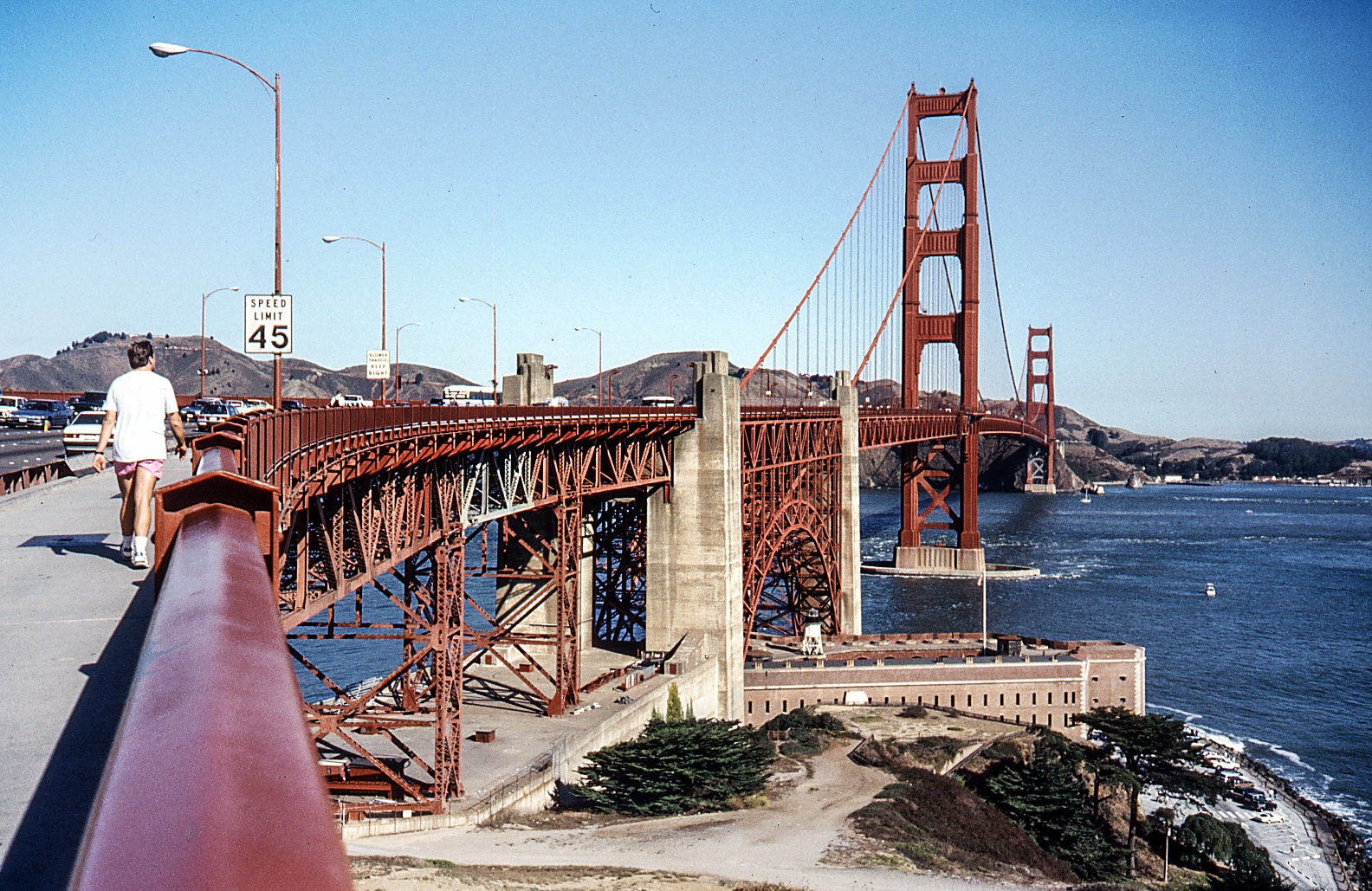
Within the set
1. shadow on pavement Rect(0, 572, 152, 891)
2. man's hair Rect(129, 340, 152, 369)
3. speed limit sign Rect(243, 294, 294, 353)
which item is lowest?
shadow on pavement Rect(0, 572, 152, 891)

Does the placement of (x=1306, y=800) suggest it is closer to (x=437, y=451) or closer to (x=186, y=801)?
(x=437, y=451)

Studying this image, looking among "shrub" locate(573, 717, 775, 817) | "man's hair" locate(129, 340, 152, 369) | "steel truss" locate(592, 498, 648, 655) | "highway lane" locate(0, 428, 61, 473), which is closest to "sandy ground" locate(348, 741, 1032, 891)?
"shrub" locate(573, 717, 775, 817)

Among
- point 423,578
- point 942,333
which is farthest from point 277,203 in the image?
point 942,333

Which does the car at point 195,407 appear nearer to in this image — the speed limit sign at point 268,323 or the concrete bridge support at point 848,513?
the speed limit sign at point 268,323

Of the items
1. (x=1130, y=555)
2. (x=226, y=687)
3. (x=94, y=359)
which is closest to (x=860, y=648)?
(x=226, y=687)

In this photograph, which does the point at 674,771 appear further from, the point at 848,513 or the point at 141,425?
the point at 848,513

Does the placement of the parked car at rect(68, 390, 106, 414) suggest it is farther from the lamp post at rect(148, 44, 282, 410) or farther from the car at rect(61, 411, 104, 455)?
the lamp post at rect(148, 44, 282, 410)
